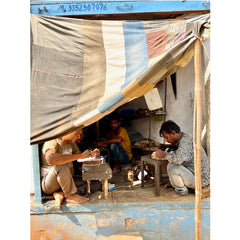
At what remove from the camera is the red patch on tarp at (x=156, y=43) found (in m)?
2.43

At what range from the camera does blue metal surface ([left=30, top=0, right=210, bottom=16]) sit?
334 cm

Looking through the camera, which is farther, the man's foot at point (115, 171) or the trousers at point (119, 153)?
the trousers at point (119, 153)

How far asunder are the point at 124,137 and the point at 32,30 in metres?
3.75

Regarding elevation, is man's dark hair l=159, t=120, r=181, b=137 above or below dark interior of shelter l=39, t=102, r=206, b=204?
above

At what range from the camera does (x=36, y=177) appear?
3.34 metres

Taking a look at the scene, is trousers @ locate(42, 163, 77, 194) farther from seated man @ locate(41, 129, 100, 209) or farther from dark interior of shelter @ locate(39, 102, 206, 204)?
dark interior of shelter @ locate(39, 102, 206, 204)

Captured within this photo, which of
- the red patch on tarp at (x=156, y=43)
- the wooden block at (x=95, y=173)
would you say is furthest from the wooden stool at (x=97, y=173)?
the red patch on tarp at (x=156, y=43)

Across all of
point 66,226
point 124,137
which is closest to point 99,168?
point 66,226

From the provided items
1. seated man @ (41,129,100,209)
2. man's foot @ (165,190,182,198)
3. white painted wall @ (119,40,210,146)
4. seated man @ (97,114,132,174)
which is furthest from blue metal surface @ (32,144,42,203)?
white painted wall @ (119,40,210,146)

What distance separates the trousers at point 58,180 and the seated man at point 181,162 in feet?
4.66

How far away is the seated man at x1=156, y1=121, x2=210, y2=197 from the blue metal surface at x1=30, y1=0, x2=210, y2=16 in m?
1.78

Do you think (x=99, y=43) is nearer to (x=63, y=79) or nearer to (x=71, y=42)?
(x=71, y=42)

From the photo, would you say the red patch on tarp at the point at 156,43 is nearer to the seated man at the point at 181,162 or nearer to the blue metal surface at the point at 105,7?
the blue metal surface at the point at 105,7

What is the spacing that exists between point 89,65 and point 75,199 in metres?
1.95
